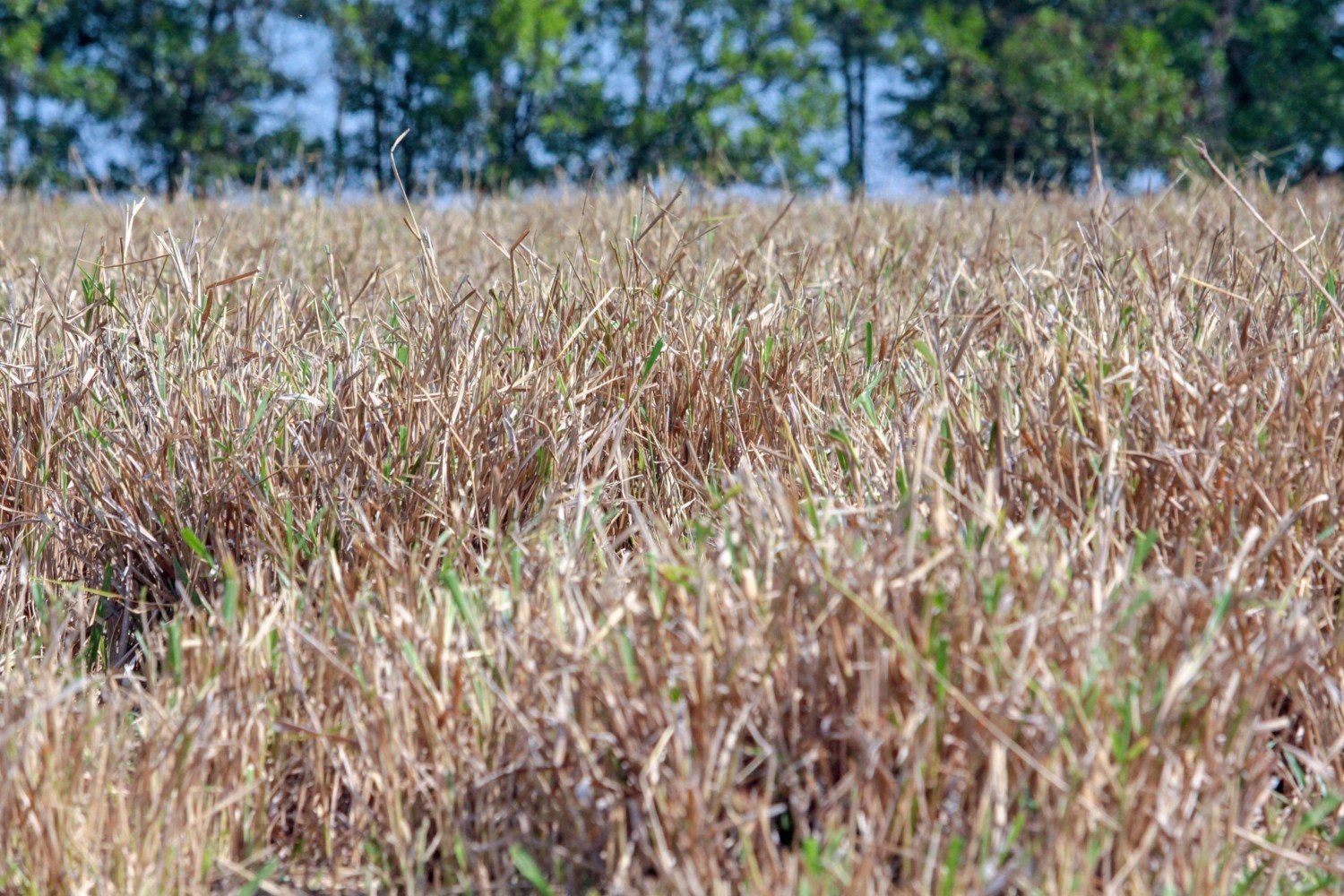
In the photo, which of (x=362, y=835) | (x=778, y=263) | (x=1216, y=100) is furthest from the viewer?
(x=1216, y=100)

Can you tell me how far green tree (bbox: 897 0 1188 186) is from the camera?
21.3 meters

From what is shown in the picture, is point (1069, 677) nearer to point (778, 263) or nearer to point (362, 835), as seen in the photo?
point (362, 835)

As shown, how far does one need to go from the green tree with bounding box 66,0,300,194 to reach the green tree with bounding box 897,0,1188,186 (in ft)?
37.6

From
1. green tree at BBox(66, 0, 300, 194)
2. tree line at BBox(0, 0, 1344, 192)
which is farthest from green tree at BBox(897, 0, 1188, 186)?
green tree at BBox(66, 0, 300, 194)

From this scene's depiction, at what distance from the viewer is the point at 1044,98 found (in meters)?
21.2

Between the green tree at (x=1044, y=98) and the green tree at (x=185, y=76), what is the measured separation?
11.5 metres

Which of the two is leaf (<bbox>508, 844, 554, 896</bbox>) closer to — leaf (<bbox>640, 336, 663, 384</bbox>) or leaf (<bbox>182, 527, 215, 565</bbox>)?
leaf (<bbox>182, 527, 215, 565</bbox>)

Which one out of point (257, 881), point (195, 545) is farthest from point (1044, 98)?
point (257, 881)

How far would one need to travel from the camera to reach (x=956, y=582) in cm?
133

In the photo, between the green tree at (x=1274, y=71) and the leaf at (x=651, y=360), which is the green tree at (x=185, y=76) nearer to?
the green tree at (x=1274, y=71)

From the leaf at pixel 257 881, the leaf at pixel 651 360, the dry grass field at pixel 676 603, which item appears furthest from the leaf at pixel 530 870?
the leaf at pixel 651 360

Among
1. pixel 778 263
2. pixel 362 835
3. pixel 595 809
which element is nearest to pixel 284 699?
pixel 362 835

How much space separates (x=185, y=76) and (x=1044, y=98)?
15.0m

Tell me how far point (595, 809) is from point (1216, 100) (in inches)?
998
